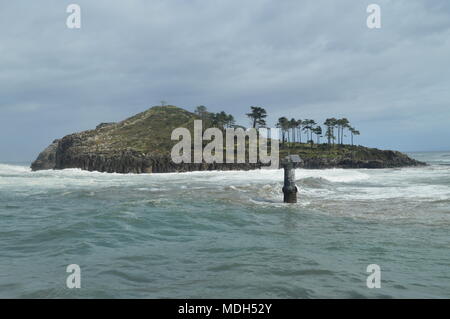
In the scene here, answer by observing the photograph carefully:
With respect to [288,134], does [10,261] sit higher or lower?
lower

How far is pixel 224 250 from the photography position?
12.8 metres

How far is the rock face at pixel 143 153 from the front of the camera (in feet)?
277

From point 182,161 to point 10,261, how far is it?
7385cm

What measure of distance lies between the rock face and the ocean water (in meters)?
60.9

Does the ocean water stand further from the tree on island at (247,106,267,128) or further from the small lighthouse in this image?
the tree on island at (247,106,267,128)

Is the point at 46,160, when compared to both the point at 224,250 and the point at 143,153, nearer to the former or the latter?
the point at 143,153

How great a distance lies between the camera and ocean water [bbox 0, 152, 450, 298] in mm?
8953

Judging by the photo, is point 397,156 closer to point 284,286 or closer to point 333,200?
point 333,200

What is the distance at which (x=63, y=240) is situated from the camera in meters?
14.1

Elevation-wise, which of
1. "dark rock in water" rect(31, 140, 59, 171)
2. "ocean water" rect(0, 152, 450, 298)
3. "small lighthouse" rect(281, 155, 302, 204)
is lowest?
"ocean water" rect(0, 152, 450, 298)

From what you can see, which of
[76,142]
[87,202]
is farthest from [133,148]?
[87,202]

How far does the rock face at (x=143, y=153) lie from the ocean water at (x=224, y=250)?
2399 inches

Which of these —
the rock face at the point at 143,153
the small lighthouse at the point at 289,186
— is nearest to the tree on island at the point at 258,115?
the rock face at the point at 143,153

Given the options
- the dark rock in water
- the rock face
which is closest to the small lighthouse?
the rock face
